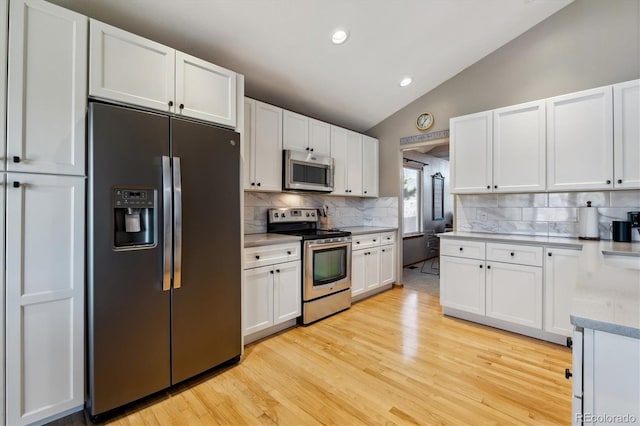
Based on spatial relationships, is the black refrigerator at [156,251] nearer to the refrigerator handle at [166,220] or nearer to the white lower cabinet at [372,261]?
the refrigerator handle at [166,220]

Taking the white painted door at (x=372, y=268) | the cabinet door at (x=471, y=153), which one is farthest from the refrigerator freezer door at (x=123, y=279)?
the cabinet door at (x=471, y=153)

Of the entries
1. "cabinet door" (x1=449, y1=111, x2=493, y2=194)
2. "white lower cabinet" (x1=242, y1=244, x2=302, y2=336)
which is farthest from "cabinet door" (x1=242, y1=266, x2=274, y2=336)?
"cabinet door" (x1=449, y1=111, x2=493, y2=194)

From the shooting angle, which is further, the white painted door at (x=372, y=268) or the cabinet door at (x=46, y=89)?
the white painted door at (x=372, y=268)

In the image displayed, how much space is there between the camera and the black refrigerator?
5.35 feet

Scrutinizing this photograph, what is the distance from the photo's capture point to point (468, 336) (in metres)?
2.76

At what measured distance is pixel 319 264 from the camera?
3.10 metres

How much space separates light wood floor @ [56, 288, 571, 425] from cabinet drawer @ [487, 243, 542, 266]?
0.72 meters

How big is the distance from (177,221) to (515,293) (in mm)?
3035

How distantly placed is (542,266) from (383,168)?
2429 millimetres

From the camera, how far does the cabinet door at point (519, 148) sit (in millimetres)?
2852

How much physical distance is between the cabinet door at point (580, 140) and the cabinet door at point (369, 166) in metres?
2.14

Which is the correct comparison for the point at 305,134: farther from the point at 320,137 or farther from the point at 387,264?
the point at 387,264

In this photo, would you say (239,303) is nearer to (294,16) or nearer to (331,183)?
(331,183)

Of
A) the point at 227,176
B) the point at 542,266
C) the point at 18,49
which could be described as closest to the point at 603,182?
the point at 542,266
